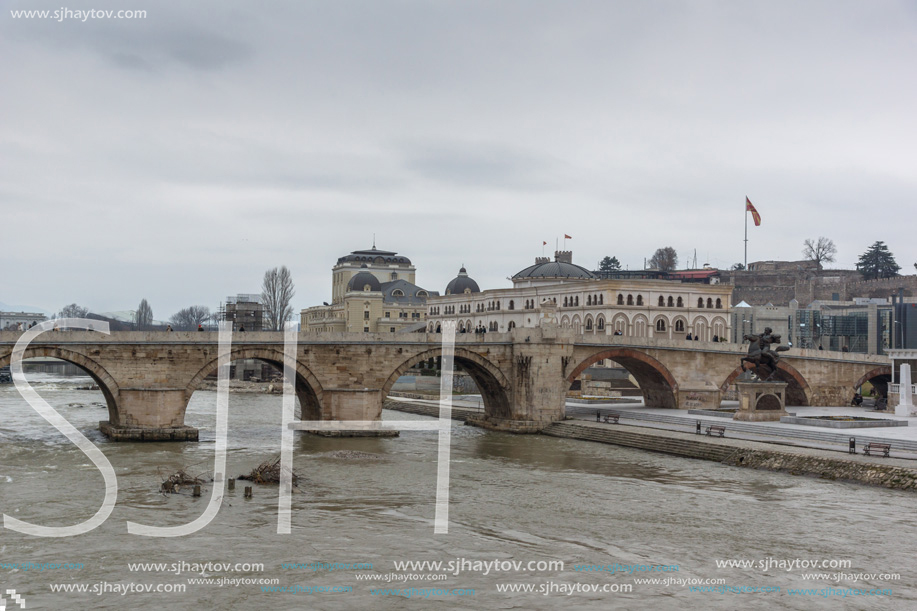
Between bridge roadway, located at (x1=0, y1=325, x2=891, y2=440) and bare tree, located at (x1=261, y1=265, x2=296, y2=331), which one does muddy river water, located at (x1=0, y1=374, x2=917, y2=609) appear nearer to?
bridge roadway, located at (x1=0, y1=325, x2=891, y2=440)

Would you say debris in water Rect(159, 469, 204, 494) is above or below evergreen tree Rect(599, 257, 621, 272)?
below

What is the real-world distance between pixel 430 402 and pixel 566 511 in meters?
39.5

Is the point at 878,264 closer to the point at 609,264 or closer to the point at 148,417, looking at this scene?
the point at 609,264

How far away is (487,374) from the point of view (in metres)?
50.4

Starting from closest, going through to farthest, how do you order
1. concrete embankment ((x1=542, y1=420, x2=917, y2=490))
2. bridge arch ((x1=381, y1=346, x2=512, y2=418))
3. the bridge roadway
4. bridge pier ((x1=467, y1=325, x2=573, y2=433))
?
concrete embankment ((x1=542, y1=420, x2=917, y2=490)) < the bridge roadway < bridge arch ((x1=381, y1=346, x2=512, y2=418)) < bridge pier ((x1=467, y1=325, x2=573, y2=433))

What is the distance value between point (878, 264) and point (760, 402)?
9089 cm

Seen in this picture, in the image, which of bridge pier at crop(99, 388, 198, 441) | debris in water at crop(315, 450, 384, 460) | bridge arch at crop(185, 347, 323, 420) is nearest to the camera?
debris in water at crop(315, 450, 384, 460)

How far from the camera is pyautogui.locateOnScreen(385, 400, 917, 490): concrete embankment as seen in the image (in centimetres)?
3112

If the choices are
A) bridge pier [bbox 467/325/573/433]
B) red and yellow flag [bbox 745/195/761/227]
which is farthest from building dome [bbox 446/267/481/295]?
bridge pier [bbox 467/325/573/433]

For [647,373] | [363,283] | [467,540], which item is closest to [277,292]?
[363,283]

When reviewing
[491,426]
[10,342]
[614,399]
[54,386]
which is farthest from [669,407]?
[54,386]

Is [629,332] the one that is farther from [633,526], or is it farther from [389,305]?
[633,526]

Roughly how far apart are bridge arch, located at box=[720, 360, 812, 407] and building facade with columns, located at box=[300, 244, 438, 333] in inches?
1983

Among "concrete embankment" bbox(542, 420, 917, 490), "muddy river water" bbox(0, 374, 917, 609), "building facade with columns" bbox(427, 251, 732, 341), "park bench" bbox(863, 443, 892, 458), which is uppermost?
"building facade with columns" bbox(427, 251, 732, 341)
